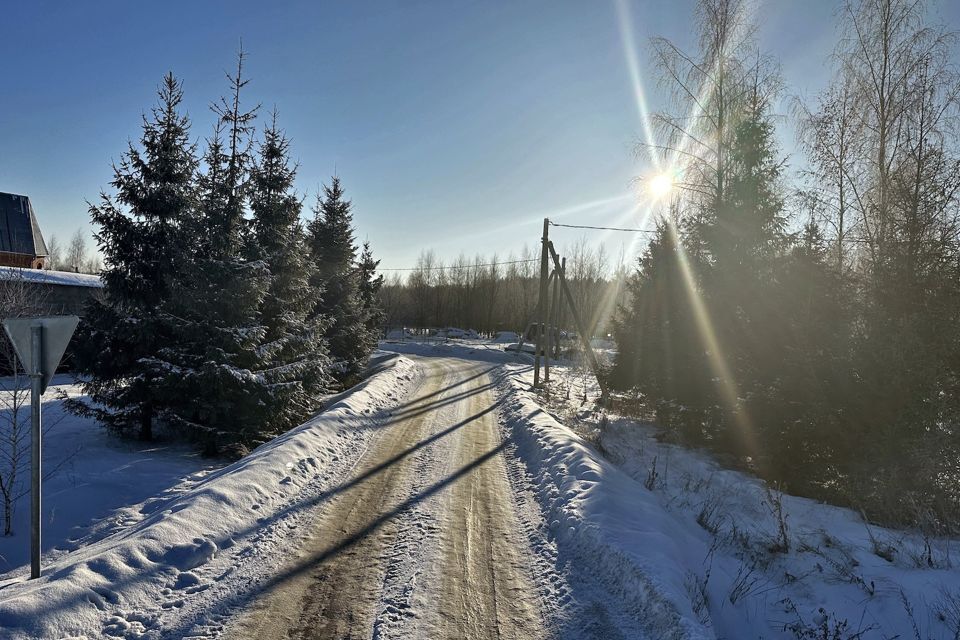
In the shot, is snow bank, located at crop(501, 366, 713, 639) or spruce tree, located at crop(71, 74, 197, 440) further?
spruce tree, located at crop(71, 74, 197, 440)

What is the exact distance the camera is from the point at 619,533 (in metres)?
5.21

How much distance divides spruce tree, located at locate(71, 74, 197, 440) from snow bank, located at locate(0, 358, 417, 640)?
4.57 meters

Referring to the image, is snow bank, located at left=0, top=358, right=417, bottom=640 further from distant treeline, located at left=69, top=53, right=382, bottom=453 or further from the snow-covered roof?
the snow-covered roof

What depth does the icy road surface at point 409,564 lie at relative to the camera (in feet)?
12.5

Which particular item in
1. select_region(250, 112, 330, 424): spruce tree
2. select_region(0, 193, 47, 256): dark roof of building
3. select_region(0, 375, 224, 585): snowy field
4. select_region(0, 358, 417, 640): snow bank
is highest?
select_region(0, 193, 47, 256): dark roof of building

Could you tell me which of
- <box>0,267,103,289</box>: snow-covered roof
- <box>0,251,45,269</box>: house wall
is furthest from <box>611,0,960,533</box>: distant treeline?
<box>0,251,45,269</box>: house wall

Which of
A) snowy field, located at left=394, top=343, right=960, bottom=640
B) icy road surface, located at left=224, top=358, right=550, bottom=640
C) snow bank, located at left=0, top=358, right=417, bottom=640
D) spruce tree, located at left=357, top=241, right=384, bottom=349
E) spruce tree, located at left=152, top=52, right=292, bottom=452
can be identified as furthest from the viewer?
spruce tree, located at left=357, top=241, right=384, bottom=349

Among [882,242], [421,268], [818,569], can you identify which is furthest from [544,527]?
[421,268]

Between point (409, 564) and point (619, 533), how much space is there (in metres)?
2.29

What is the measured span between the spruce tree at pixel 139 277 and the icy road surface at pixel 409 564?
5734 mm

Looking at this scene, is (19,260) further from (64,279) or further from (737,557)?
(737,557)

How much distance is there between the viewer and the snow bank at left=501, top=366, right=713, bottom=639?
3.99 m

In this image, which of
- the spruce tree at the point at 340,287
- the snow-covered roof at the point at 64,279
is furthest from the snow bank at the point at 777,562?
the snow-covered roof at the point at 64,279

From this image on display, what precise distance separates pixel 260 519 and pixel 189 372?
198 inches
